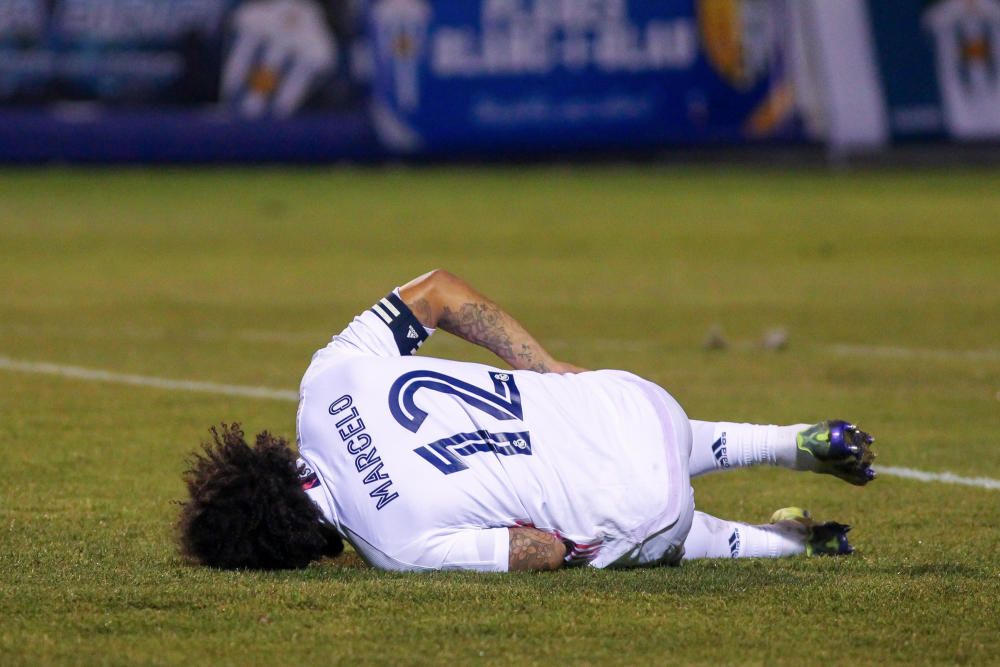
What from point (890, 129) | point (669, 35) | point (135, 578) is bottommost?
point (890, 129)

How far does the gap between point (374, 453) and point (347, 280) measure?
10.4 m

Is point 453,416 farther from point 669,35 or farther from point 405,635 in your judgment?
point 669,35

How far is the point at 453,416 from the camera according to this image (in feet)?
17.7

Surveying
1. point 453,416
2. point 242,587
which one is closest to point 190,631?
point 242,587

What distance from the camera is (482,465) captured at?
5316 mm

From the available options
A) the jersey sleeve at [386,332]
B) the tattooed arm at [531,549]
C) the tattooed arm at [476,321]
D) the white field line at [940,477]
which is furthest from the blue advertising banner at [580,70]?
the tattooed arm at [531,549]

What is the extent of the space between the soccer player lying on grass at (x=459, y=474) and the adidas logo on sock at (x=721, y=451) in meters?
0.27

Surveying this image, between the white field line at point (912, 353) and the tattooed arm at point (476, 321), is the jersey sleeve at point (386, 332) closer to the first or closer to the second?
the tattooed arm at point (476, 321)

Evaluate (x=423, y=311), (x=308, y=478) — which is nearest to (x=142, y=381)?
(x=423, y=311)

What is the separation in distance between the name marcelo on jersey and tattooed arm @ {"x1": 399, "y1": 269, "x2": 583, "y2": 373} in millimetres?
557

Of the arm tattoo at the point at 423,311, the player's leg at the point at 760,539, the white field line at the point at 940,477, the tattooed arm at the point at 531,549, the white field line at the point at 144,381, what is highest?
the arm tattoo at the point at 423,311

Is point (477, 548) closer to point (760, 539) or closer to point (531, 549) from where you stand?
point (531, 549)

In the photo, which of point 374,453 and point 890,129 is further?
point 890,129

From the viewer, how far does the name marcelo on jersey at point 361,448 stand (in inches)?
208
